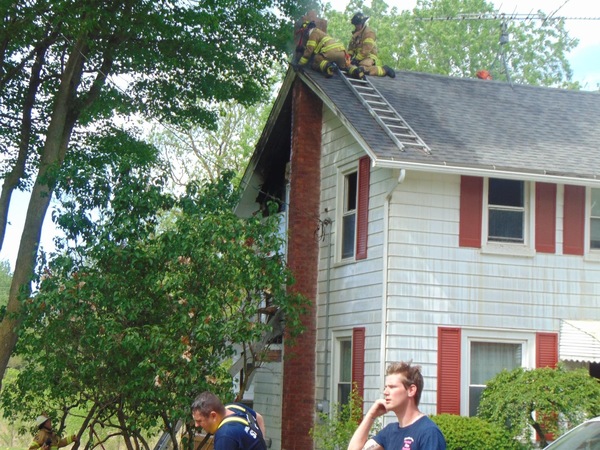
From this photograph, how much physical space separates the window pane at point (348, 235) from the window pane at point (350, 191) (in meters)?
0.20

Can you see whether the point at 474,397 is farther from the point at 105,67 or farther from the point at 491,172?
the point at 105,67

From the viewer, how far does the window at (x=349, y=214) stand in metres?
17.1

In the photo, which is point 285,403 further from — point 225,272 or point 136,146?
point 136,146

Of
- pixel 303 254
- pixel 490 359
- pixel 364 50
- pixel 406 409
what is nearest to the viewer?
pixel 406 409

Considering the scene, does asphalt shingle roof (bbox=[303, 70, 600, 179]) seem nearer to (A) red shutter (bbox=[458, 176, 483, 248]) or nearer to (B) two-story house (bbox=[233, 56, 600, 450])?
(B) two-story house (bbox=[233, 56, 600, 450])

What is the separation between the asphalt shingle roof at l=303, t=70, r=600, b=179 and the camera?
15328mm

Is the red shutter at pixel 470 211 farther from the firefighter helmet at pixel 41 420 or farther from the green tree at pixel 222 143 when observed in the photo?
the green tree at pixel 222 143

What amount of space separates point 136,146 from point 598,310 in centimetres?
1072

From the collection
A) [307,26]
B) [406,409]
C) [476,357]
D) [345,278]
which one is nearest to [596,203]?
[476,357]

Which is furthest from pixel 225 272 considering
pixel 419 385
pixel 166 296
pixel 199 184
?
pixel 419 385

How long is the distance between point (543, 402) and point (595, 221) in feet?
14.1

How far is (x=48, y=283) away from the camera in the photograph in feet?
50.0

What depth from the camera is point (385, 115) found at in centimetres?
1655

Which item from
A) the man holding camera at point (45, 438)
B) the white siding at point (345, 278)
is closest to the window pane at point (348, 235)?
the white siding at point (345, 278)
